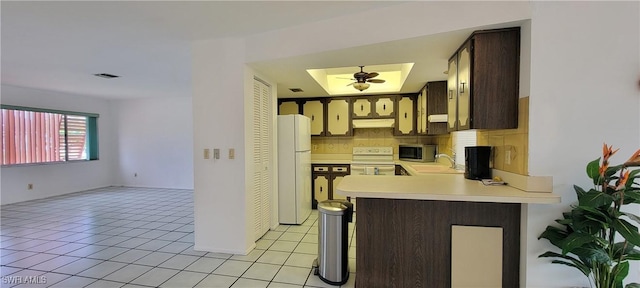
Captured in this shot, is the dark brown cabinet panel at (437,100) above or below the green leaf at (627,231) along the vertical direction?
above

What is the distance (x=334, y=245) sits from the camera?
2412mm

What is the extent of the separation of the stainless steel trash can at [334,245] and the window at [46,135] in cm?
670

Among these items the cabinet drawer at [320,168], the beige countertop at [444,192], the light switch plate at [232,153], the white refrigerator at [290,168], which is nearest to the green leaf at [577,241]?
the beige countertop at [444,192]

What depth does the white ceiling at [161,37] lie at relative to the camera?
2.21 metres

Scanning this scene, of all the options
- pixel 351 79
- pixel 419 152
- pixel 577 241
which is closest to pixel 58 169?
pixel 351 79

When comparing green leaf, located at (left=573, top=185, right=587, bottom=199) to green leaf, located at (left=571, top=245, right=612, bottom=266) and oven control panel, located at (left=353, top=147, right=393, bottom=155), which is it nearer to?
green leaf, located at (left=571, top=245, right=612, bottom=266)

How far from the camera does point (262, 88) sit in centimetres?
354

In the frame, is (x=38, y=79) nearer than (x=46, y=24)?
No

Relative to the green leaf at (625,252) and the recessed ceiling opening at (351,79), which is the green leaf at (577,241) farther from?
the recessed ceiling opening at (351,79)

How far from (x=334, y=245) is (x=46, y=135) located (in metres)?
7.20

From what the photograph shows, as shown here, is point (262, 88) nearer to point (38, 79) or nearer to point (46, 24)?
point (46, 24)

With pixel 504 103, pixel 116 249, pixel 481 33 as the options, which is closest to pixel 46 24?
pixel 116 249

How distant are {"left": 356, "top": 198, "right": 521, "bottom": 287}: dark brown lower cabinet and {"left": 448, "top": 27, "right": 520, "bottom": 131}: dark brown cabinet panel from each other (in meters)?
0.65

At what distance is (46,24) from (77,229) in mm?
2859
